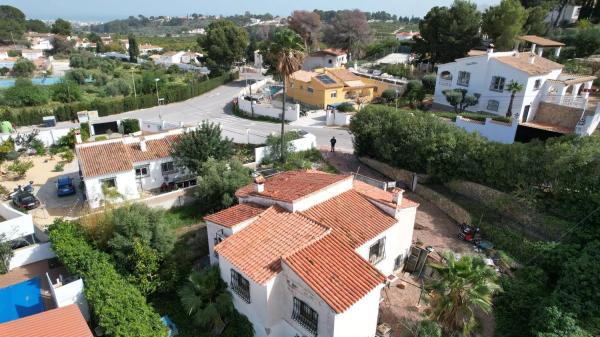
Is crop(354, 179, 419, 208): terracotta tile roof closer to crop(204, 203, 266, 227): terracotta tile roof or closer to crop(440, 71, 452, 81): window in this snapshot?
crop(204, 203, 266, 227): terracotta tile roof

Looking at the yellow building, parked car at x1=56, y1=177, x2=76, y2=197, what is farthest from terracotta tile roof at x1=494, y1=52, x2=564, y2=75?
parked car at x1=56, y1=177, x2=76, y2=197

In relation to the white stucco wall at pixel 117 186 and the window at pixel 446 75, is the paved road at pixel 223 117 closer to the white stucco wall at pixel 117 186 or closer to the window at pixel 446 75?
the white stucco wall at pixel 117 186

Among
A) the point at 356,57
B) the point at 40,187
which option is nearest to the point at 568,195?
the point at 40,187

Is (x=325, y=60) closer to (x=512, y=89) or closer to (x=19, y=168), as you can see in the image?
(x=512, y=89)

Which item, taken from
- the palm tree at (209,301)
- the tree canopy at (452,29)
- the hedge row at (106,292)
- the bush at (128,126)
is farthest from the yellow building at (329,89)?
the palm tree at (209,301)

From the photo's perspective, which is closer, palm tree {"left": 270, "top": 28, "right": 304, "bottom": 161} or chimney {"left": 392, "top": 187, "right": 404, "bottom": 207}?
chimney {"left": 392, "top": 187, "right": 404, "bottom": 207}

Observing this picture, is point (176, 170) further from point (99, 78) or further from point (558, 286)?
point (99, 78)
